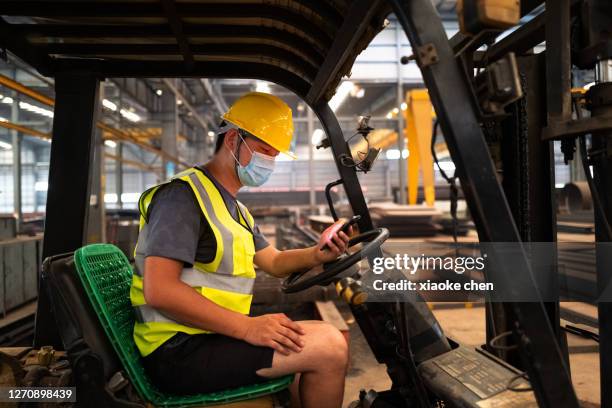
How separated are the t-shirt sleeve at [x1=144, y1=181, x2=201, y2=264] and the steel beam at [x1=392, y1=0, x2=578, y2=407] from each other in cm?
85

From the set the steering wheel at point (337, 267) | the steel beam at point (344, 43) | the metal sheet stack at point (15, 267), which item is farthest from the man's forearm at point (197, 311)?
the metal sheet stack at point (15, 267)

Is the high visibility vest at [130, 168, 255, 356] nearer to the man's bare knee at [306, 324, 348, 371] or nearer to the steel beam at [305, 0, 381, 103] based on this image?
the man's bare knee at [306, 324, 348, 371]

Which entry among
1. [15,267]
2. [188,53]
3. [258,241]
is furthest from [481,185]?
[15,267]

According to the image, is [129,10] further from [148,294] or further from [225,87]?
[225,87]

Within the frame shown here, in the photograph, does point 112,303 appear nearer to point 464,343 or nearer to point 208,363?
point 208,363

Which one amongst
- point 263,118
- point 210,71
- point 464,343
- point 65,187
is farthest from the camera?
point 464,343

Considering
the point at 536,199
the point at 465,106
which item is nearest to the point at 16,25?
the point at 465,106

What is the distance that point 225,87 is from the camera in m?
18.2

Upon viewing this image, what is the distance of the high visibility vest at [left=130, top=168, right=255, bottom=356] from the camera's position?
4.82 feet

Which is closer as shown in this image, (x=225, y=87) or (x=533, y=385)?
(x=533, y=385)

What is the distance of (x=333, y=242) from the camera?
1733 millimetres

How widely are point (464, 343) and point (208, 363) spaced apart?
1.60 m

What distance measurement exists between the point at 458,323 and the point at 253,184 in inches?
158

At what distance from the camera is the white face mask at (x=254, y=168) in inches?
65.5
